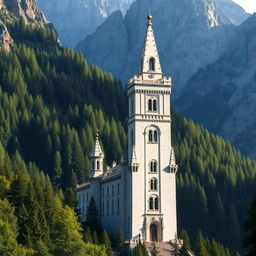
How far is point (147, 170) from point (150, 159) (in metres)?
2.09

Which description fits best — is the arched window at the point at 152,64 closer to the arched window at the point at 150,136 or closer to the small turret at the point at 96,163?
the arched window at the point at 150,136

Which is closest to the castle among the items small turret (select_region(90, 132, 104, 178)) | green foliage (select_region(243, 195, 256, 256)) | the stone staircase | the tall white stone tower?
the tall white stone tower

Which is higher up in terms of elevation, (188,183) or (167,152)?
(188,183)

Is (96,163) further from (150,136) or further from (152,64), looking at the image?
(152,64)

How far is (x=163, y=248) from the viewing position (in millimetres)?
132000

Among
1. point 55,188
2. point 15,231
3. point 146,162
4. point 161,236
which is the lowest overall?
point 15,231

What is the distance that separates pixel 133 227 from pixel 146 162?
459 inches

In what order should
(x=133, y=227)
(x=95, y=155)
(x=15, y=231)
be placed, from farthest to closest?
(x=95, y=155) < (x=133, y=227) < (x=15, y=231)

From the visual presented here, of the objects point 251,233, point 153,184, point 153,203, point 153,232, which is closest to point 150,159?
point 153,184

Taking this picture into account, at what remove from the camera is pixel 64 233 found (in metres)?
103

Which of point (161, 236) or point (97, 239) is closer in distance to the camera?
point (97, 239)

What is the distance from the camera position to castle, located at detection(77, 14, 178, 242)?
13788 cm

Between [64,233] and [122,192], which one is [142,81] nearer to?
[122,192]

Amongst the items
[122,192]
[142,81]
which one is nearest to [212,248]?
[122,192]
